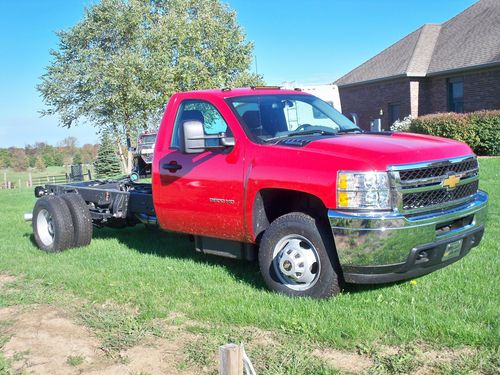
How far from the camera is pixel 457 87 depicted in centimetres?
2255

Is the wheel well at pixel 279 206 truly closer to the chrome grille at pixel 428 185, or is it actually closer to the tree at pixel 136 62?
the chrome grille at pixel 428 185

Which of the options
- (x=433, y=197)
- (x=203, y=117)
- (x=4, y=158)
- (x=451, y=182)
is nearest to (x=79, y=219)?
(x=203, y=117)

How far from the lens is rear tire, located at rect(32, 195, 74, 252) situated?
7.58 m

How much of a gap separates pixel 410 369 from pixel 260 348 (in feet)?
3.51

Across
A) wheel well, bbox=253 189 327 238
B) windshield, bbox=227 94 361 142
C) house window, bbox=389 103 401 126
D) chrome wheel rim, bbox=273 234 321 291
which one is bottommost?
chrome wheel rim, bbox=273 234 321 291

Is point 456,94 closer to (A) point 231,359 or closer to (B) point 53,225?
(B) point 53,225

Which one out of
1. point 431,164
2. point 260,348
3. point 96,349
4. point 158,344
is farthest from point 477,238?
point 96,349

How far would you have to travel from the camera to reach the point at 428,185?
184 inches

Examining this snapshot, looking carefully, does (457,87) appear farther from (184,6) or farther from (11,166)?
(11,166)

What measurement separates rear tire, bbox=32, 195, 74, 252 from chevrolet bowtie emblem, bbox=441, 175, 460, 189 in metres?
5.03

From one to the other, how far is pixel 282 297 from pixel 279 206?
925 millimetres

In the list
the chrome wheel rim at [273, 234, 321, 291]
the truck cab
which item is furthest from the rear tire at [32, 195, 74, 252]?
the chrome wheel rim at [273, 234, 321, 291]

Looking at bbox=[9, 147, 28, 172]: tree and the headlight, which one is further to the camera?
bbox=[9, 147, 28, 172]: tree

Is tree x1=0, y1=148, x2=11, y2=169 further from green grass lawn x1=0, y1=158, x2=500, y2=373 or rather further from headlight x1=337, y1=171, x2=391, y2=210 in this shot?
headlight x1=337, y1=171, x2=391, y2=210
